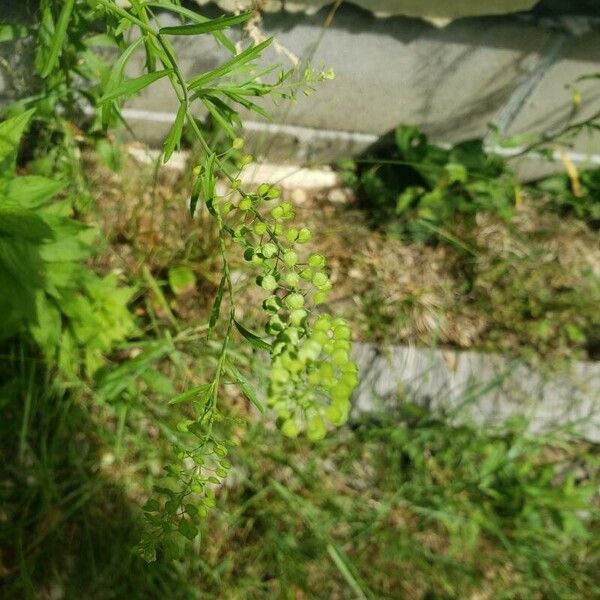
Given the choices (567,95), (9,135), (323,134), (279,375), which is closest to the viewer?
(279,375)

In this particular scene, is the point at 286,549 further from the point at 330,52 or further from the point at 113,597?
the point at 330,52

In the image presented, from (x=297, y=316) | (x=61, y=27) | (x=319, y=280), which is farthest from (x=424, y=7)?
(x=297, y=316)

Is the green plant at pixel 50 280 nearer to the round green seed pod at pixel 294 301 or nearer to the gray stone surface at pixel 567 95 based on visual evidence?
the round green seed pod at pixel 294 301

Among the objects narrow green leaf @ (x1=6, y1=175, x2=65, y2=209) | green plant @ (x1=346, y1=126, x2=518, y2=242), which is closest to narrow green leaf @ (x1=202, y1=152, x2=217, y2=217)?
narrow green leaf @ (x1=6, y1=175, x2=65, y2=209)

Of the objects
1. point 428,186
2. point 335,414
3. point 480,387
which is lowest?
point 480,387

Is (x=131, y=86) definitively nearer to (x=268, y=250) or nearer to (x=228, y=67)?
(x=228, y=67)

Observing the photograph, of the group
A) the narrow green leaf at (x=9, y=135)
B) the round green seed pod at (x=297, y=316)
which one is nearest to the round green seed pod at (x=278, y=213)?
the round green seed pod at (x=297, y=316)

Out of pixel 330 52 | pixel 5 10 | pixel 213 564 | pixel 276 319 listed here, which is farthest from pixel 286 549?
pixel 5 10
